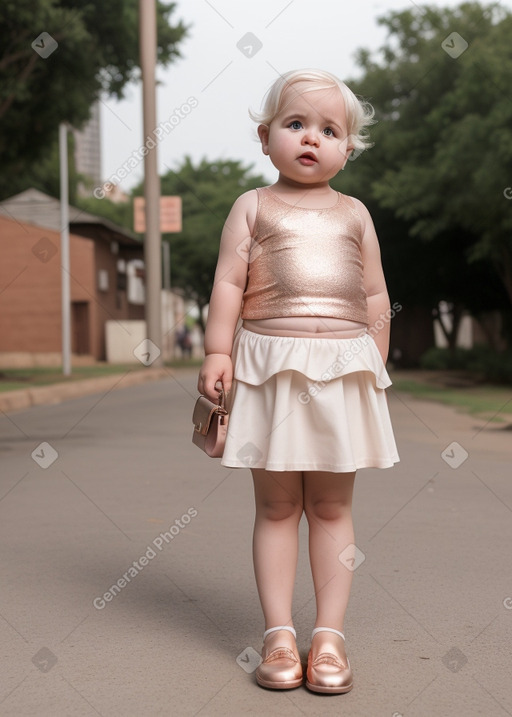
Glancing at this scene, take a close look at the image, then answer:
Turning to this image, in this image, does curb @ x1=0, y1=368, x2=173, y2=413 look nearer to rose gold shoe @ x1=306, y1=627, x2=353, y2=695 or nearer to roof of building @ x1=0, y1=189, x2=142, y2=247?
rose gold shoe @ x1=306, y1=627, x2=353, y2=695

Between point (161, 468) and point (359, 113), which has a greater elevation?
point (359, 113)

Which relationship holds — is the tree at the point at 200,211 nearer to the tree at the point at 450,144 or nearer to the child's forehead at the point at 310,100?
the tree at the point at 450,144

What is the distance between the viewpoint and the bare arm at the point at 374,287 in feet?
10.3

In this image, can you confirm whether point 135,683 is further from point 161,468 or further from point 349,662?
point 161,468

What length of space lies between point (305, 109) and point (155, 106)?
1874cm

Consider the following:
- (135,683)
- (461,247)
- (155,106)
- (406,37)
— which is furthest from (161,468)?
(406,37)

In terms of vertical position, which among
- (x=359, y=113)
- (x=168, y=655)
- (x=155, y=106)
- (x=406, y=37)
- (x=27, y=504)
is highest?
(x=406, y=37)

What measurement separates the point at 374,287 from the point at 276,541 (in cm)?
85

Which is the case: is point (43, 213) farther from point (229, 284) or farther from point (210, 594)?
point (229, 284)

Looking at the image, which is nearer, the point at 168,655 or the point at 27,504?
the point at 168,655

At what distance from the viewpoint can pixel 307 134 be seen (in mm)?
3006

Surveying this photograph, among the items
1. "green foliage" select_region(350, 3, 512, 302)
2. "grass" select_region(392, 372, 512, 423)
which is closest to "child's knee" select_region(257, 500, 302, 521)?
"grass" select_region(392, 372, 512, 423)

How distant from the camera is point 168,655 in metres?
3.14

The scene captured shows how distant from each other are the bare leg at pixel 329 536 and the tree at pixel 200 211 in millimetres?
40926
